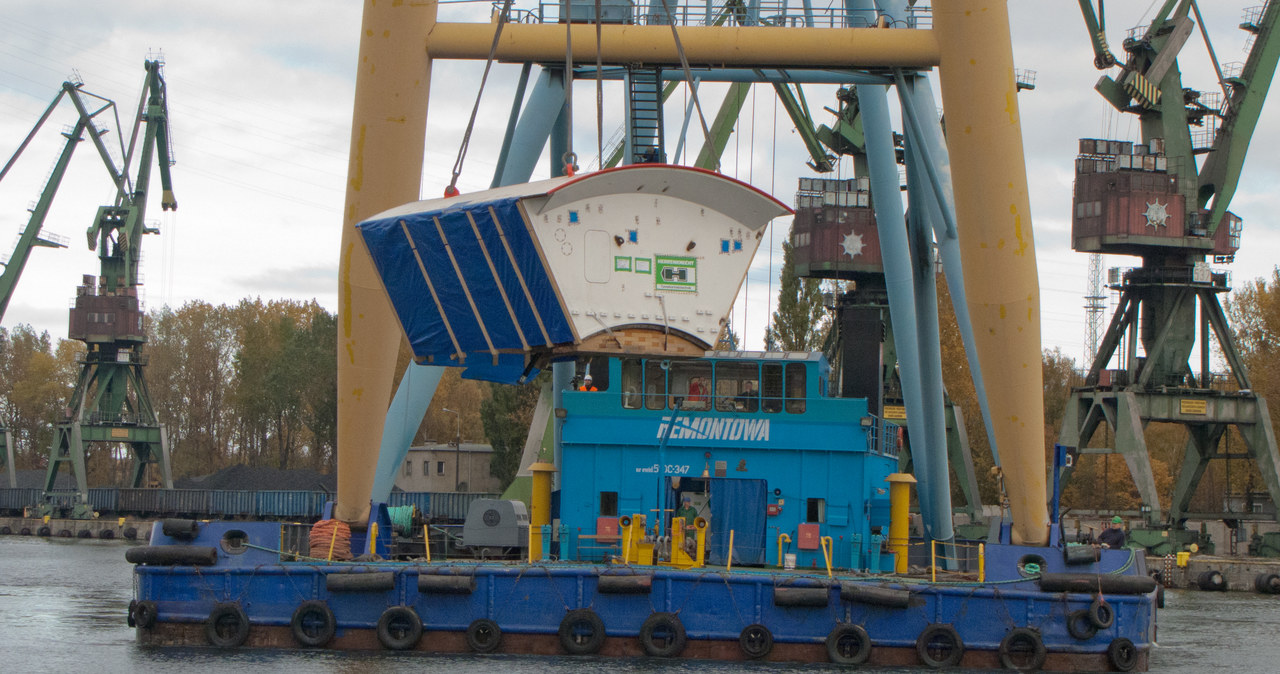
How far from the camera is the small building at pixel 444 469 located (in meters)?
72.1

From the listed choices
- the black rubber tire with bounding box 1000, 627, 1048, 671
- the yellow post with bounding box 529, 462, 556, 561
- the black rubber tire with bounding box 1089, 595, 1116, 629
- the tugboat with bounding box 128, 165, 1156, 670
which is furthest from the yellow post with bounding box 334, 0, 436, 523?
the black rubber tire with bounding box 1089, 595, 1116, 629

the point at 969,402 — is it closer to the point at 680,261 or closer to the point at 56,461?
the point at 56,461

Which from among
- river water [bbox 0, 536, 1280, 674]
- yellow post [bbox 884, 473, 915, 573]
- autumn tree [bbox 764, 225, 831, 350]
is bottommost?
river water [bbox 0, 536, 1280, 674]

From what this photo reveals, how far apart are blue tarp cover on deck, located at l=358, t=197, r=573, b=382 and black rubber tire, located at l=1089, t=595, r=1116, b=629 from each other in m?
7.92

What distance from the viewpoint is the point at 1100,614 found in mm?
19047

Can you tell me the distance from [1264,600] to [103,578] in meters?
30.4

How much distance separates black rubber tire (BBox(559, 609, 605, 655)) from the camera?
61.7ft

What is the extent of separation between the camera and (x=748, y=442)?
20.5 metres

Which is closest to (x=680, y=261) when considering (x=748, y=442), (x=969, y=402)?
(x=748, y=442)

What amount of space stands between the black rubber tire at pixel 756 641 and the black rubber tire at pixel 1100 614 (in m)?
4.35

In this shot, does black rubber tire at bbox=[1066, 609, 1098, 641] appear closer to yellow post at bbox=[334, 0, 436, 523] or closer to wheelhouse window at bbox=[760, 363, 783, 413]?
wheelhouse window at bbox=[760, 363, 783, 413]

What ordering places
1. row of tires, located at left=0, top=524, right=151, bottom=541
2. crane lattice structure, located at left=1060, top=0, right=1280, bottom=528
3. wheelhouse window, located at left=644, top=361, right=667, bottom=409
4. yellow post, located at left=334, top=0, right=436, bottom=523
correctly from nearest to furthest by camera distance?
wheelhouse window, located at left=644, top=361, right=667, bottom=409 → yellow post, located at left=334, top=0, right=436, bottom=523 → crane lattice structure, located at left=1060, top=0, right=1280, bottom=528 → row of tires, located at left=0, top=524, right=151, bottom=541

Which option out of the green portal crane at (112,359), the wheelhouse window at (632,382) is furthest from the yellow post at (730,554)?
the green portal crane at (112,359)

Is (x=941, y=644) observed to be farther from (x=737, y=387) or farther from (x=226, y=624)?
(x=226, y=624)
